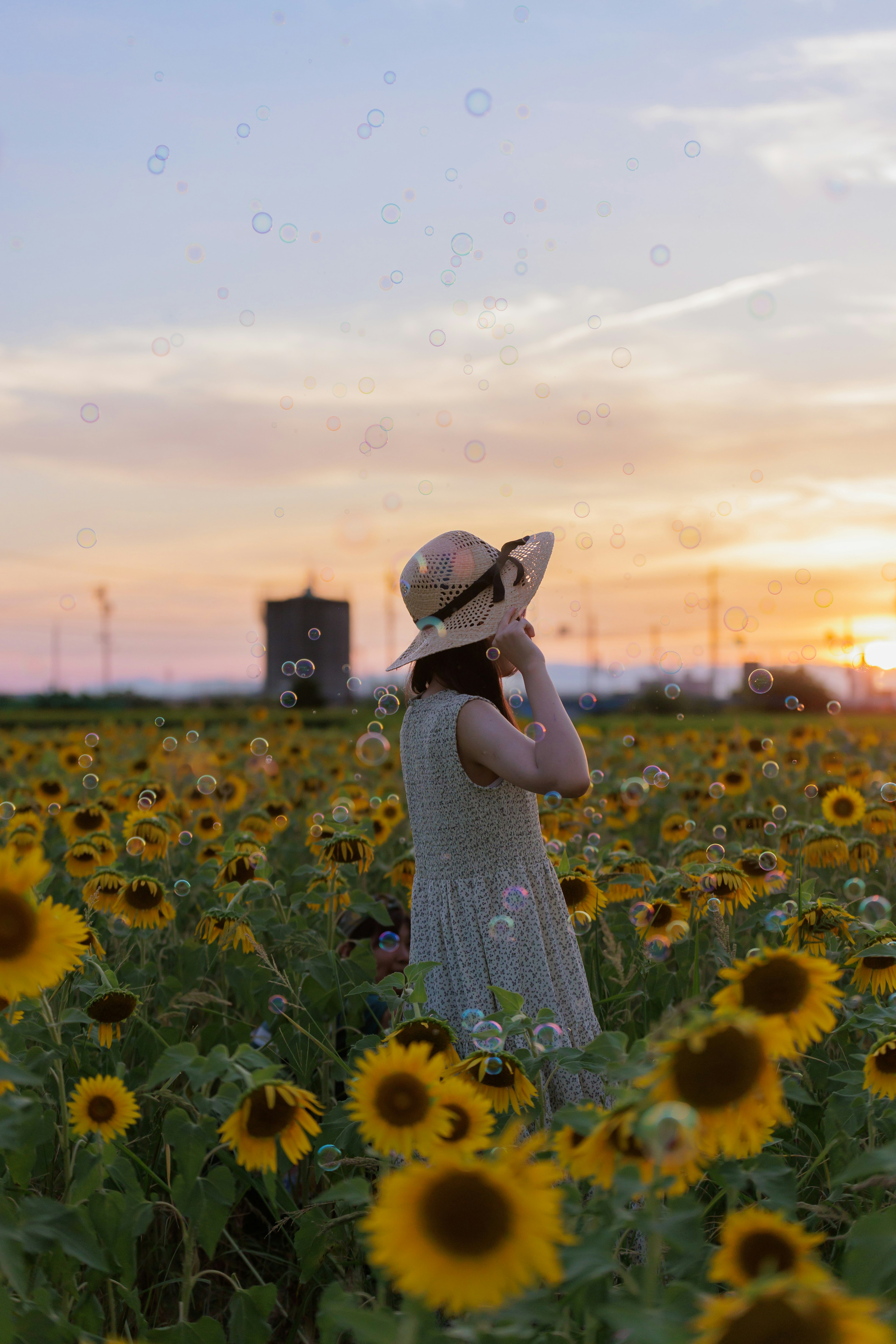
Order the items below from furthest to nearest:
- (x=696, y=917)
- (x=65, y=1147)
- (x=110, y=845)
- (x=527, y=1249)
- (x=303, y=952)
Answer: (x=110, y=845)
(x=303, y=952)
(x=696, y=917)
(x=65, y=1147)
(x=527, y=1249)

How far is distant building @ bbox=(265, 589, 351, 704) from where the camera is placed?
28375 mm

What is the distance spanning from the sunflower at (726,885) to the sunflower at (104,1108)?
5.61 feet

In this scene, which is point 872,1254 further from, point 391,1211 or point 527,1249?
point 391,1211

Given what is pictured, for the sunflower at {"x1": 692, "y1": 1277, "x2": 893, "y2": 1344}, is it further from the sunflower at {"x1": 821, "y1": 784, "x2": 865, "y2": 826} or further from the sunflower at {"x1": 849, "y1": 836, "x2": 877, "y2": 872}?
the sunflower at {"x1": 821, "y1": 784, "x2": 865, "y2": 826}

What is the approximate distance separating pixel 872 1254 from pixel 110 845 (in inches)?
142

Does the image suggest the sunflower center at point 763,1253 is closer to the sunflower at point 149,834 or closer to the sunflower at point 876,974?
the sunflower at point 876,974

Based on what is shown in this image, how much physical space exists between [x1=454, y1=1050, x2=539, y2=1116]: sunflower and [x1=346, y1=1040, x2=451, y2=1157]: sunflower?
1.18ft

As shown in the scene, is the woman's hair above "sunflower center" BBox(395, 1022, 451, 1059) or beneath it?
above

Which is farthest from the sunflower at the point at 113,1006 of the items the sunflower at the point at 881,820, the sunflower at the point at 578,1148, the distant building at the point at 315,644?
the distant building at the point at 315,644

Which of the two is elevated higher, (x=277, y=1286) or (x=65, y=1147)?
(x=65, y=1147)

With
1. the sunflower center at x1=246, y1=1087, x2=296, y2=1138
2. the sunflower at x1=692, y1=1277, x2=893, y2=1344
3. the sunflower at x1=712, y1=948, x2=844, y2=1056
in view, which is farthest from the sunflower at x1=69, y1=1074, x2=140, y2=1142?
the sunflower at x1=692, y1=1277, x2=893, y2=1344

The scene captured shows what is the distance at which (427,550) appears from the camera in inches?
131

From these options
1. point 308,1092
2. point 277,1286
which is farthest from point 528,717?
point 308,1092

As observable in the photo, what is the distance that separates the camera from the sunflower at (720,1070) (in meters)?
1.21
